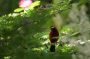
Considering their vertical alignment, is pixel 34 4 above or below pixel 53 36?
above

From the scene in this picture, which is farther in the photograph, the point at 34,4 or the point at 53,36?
the point at 53,36

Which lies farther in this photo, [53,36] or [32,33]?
[53,36]

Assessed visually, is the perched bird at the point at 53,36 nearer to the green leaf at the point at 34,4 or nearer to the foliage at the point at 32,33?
the foliage at the point at 32,33

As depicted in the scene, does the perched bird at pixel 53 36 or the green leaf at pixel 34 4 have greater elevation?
the green leaf at pixel 34 4

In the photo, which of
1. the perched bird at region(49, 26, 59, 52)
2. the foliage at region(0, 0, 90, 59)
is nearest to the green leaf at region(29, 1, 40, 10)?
the foliage at region(0, 0, 90, 59)

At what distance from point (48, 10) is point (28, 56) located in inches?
9.0

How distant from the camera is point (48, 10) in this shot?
1115 mm

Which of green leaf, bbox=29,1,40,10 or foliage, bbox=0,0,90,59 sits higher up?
green leaf, bbox=29,1,40,10

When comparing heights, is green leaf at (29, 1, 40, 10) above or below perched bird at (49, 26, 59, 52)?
above

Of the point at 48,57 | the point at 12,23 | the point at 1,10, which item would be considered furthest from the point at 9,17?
the point at 1,10

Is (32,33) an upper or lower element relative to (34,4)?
lower

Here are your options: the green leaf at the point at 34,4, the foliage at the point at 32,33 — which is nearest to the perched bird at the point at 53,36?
the foliage at the point at 32,33

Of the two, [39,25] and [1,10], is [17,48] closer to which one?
[39,25]

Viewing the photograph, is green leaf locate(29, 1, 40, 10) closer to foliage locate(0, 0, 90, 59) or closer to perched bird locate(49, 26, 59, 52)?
foliage locate(0, 0, 90, 59)
